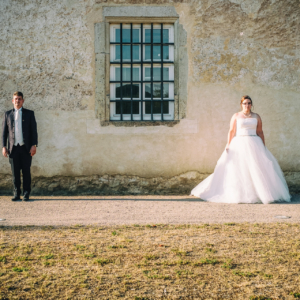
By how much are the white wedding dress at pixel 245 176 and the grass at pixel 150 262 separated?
200cm

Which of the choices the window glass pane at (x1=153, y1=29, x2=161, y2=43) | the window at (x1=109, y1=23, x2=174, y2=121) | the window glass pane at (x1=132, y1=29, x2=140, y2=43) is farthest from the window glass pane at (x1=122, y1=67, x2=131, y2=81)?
the window glass pane at (x1=153, y1=29, x2=161, y2=43)

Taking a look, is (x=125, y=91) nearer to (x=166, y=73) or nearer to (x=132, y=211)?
(x=166, y=73)

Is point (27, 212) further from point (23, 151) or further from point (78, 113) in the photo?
point (78, 113)

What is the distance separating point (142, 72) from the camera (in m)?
7.26

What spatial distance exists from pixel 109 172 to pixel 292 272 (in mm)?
4819

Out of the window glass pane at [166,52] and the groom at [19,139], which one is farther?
the window glass pane at [166,52]

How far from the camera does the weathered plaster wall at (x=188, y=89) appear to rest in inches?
277

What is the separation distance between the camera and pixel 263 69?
23.3 feet

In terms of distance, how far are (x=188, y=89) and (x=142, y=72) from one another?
991 mm

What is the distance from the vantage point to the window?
7.23 metres

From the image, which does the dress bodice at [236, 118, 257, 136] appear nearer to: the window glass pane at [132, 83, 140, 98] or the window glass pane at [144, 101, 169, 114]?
the window glass pane at [144, 101, 169, 114]

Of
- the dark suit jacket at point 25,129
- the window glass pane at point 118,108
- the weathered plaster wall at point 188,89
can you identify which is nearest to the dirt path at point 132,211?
the weathered plaster wall at point 188,89

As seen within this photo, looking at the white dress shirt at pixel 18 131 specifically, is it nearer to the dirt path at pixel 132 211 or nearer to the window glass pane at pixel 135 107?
the dirt path at pixel 132 211

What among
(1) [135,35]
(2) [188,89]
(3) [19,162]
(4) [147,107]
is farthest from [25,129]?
(2) [188,89]
